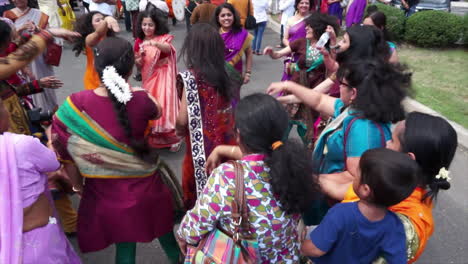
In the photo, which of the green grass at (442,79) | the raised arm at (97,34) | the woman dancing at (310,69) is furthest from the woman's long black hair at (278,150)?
the green grass at (442,79)

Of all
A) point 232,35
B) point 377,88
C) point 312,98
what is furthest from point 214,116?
point 232,35

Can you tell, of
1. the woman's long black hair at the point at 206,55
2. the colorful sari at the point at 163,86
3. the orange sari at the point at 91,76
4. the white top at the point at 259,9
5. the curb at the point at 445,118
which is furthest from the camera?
the white top at the point at 259,9

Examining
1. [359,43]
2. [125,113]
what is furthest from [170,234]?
[359,43]

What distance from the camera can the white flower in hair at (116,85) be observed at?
1.94m

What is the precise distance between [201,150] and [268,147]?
4.04 feet

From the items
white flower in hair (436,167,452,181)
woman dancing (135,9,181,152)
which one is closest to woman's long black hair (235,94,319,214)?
white flower in hair (436,167,452,181)

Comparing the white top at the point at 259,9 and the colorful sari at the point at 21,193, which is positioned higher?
the colorful sari at the point at 21,193

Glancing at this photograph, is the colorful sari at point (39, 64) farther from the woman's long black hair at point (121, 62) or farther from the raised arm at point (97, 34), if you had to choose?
the woman's long black hair at point (121, 62)

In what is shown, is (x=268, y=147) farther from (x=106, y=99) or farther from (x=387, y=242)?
(x=106, y=99)

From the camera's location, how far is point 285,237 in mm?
1605

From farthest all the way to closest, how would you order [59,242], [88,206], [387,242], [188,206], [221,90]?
1. [188,206]
2. [221,90]
3. [88,206]
4. [59,242]
5. [387,242]

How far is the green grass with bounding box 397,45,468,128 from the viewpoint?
17.9 ft

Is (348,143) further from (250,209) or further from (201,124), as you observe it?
(201,124)

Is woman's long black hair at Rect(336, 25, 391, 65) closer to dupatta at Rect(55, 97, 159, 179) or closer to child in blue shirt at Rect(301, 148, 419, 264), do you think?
child in blue shirt at Rect(301, 148, 419, 264)
